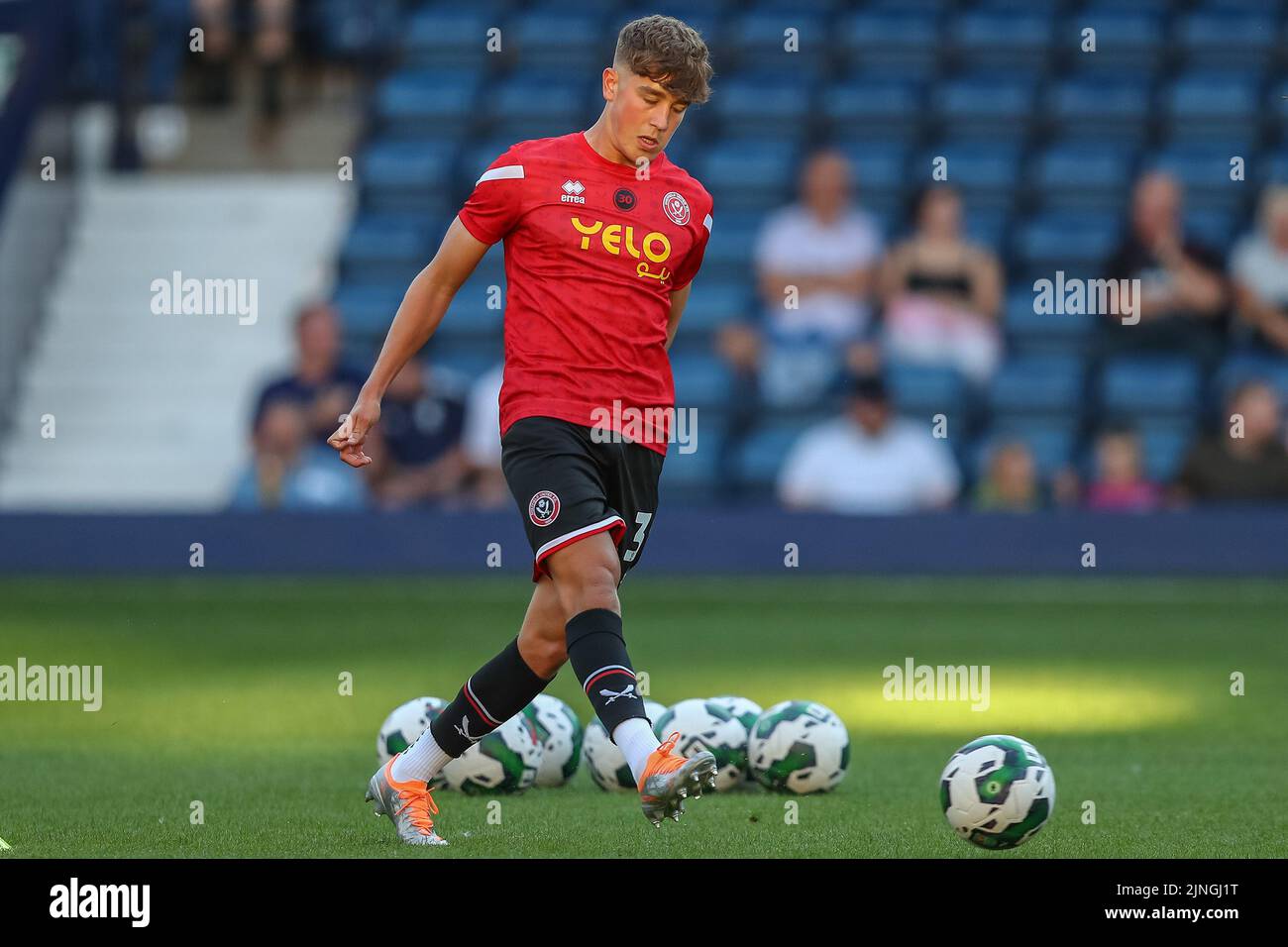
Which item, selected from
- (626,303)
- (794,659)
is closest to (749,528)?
(794,659)

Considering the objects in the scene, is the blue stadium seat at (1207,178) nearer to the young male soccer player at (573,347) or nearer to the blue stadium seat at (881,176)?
the blue stadium seat at (881,176)

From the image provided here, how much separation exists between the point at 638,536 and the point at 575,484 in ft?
1.38

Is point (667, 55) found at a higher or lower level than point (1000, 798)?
higher

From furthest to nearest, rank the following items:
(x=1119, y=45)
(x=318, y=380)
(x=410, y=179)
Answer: (x=410, y=179)
(x=1119, y=45)
(x=318, y=380)

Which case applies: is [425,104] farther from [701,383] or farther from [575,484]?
[575,484]

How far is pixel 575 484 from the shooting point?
6469 mm

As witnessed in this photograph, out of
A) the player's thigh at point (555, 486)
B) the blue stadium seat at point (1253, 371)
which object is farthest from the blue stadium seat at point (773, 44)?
the player's thigh at point (555, 486)

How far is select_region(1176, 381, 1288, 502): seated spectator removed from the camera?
16.1 metres

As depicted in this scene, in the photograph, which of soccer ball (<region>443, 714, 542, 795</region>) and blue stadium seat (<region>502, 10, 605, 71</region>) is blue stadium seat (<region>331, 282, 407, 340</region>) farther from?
soccer ball (<region>443, 714, 542, 795</region>)

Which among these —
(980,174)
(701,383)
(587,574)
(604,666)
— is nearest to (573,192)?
(587,574)

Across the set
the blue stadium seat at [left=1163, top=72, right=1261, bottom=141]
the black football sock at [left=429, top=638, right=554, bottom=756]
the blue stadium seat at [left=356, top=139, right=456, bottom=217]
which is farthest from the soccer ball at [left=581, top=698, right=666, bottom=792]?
the blue stadium seat at [left=1163, top=72, right=1261, bottom=141]

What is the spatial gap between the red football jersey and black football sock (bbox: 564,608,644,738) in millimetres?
627

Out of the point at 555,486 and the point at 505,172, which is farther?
the point at 505,172
